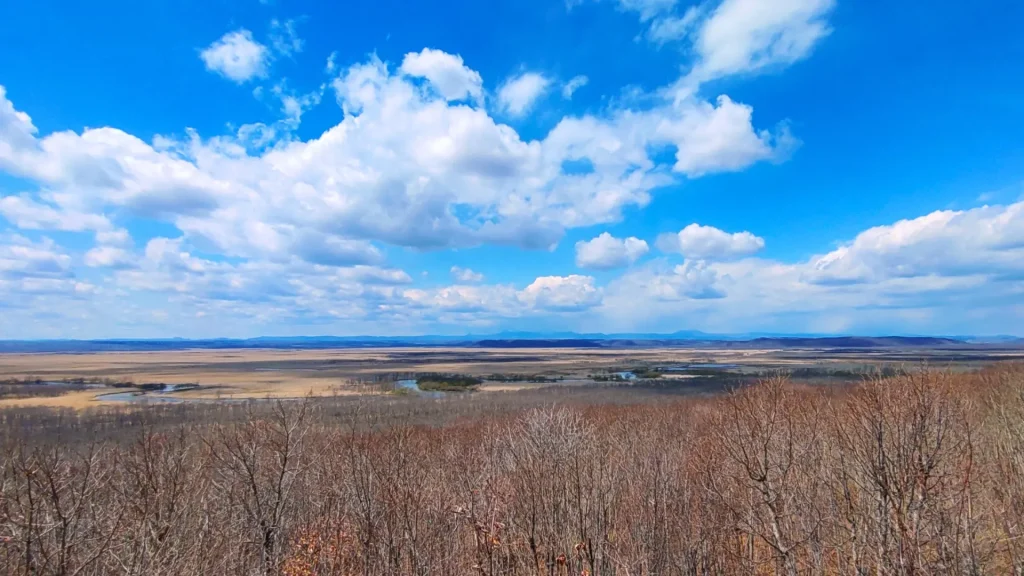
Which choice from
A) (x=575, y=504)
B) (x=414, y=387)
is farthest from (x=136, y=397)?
(x=575, y=504)

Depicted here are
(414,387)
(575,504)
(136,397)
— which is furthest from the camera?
(414,387)

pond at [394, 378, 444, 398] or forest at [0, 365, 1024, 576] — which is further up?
forest at [0, 365, 1024, 576]

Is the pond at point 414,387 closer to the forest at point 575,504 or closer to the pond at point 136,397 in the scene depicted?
the pond at point 136,397

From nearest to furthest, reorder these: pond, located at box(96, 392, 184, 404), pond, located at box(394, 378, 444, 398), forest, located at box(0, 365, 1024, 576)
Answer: forest, located at box(0, 365, 1024, 576)
pond, located at box(96, 392, 184, 404)
pond, located at box(394, 378, 444, 398)

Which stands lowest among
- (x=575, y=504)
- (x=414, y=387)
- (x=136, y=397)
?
(x=414, y=387)

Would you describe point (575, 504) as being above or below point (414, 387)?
above

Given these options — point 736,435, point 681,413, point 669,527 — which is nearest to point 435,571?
point 669,527

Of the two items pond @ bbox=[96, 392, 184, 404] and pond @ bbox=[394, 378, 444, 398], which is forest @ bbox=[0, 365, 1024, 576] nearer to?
pond @ bbox=[394, 378, 444, 398]

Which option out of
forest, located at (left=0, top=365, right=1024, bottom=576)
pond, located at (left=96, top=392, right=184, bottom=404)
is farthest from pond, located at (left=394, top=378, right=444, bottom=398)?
forest, located at (left=0, top=365, right=1024, bottom=576)

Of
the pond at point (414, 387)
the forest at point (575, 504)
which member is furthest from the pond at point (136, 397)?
the forest at point (575, 504)

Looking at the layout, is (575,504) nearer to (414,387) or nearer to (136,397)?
(414,387)

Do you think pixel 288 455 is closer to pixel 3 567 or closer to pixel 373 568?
pixel 373 568
